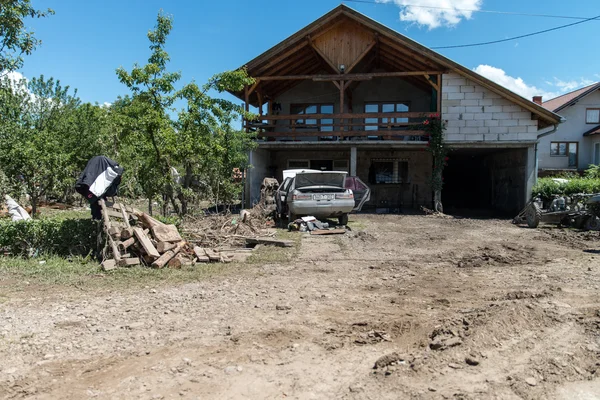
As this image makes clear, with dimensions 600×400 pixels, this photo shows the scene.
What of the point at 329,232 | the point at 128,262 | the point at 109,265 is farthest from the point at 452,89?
the point at 109,265

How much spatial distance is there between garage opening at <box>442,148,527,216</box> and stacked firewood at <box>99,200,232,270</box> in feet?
49.9

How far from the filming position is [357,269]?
7.10 m

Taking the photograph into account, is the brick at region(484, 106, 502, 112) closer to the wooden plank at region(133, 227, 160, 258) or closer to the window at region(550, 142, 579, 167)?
the wooden plank at region(133, 227, 160, 258)

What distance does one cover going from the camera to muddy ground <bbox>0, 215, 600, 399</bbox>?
300 cm

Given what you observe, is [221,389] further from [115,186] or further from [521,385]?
[115,186]

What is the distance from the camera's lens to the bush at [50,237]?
302 inches

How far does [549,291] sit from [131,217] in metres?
7.18

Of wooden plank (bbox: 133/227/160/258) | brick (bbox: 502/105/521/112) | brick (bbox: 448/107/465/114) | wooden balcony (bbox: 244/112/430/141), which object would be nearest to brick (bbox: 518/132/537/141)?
brick (bbox: 502/105/521/112)

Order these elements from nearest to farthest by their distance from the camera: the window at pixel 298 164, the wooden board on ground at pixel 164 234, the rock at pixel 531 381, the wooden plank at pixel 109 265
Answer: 1. the rock at pixel 531 381
2. the wooden plank at pixel 109 265
3. the wooden board on ground at pixel 164 234
4. the window at pixel 298 164

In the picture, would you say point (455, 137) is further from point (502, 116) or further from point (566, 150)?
point (566, 150)

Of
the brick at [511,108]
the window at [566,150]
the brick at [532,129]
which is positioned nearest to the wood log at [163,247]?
the brick at [511,108]

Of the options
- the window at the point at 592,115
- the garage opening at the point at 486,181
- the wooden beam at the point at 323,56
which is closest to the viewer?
the wooden beam at the point at 323,56

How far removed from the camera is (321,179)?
1292 cm

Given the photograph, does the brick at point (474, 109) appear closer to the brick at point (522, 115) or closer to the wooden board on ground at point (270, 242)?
the brick at point (522, 115)
